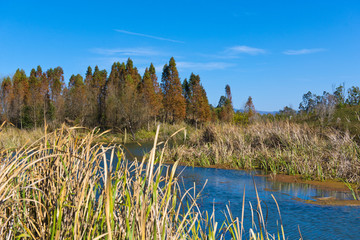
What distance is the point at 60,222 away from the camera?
6.16ft

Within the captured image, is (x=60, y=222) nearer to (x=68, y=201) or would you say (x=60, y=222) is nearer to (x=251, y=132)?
(x=68, y=201)

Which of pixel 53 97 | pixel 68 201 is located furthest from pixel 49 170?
pixel 53 97

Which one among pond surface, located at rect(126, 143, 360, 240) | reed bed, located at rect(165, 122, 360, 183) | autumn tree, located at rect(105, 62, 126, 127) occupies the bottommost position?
pond surface, located at rect(126, 143, 360, 240)

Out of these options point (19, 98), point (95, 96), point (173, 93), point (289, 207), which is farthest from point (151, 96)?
point (289, 207)

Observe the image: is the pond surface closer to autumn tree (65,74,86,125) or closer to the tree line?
the tree line

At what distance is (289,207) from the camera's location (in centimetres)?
638

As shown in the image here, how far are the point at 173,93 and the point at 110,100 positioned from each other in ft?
20.0

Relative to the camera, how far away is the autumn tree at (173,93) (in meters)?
32.5

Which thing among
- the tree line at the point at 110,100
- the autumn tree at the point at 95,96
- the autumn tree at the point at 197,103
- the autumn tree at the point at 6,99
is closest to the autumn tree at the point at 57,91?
the tree line at the point at 110,100

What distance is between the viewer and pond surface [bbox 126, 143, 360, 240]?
523 centimetres

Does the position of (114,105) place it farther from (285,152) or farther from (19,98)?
(285,152)

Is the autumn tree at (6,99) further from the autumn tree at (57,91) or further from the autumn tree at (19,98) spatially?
the autumn tree at (57,91)

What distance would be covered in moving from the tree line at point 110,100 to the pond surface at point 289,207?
1924 centimetres

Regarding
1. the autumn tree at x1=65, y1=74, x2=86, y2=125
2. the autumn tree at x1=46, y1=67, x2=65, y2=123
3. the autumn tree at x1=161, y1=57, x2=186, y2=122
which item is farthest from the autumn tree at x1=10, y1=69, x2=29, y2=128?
the autumn tree at x1=161, y1=57, x2=186, y2=122
